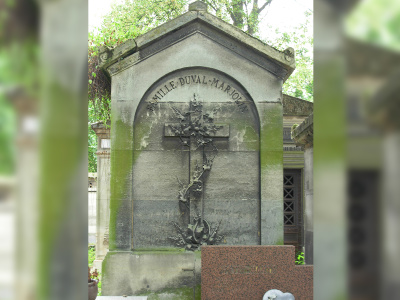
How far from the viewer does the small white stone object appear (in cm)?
570

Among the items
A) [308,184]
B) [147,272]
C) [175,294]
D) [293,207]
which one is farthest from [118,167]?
[293,207]

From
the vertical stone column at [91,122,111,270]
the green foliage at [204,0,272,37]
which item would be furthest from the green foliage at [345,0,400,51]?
the green foliage at [204,0,272,37]

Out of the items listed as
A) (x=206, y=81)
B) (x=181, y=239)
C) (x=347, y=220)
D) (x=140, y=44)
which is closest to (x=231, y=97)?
(x=206, y=81)

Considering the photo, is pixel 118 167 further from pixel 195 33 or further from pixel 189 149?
pixel 195 33

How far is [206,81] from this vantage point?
7.48m

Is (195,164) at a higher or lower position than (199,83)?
lower

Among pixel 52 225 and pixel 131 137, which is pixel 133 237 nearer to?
pixel 131 137

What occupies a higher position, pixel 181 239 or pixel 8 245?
pixel 8 245

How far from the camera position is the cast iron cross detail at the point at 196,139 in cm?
725

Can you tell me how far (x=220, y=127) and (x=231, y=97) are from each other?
1.83 ft

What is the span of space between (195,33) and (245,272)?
4.09 metres

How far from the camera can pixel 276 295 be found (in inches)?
226

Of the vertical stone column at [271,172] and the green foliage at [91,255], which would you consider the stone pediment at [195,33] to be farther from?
the green foliage at [91,255]

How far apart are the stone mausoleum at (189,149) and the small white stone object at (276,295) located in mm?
1478
